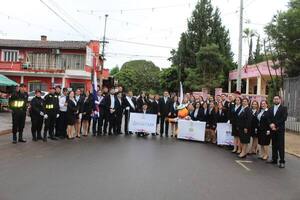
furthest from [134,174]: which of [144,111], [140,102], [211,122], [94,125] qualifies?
[140,102]

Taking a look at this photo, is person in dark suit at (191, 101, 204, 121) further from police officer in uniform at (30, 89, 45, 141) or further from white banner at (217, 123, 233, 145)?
police officer in uniform at (30, 89, 45, 141)

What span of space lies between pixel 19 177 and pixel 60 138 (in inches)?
302

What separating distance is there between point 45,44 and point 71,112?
36.8 metres

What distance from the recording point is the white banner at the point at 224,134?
54.3ft

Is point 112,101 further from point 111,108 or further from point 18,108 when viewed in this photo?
point 18,108

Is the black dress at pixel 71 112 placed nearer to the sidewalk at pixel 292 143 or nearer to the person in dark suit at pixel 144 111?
the person in dark suit at pixel 144 111

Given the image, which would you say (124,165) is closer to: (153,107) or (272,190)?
(272,190)

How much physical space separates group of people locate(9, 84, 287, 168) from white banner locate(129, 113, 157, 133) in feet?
1.25

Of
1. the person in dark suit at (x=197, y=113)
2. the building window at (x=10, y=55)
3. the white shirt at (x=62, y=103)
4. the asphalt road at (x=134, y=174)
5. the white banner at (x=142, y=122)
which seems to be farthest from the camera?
the building window at (x=10, y=55)

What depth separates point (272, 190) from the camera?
9.32m

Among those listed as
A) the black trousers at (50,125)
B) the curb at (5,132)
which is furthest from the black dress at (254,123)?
the curb at (5,132)

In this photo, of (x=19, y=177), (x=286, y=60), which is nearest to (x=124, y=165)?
(x=19, y=177)

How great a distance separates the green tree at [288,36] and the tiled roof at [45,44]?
88.3ft

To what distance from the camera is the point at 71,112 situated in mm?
17047
